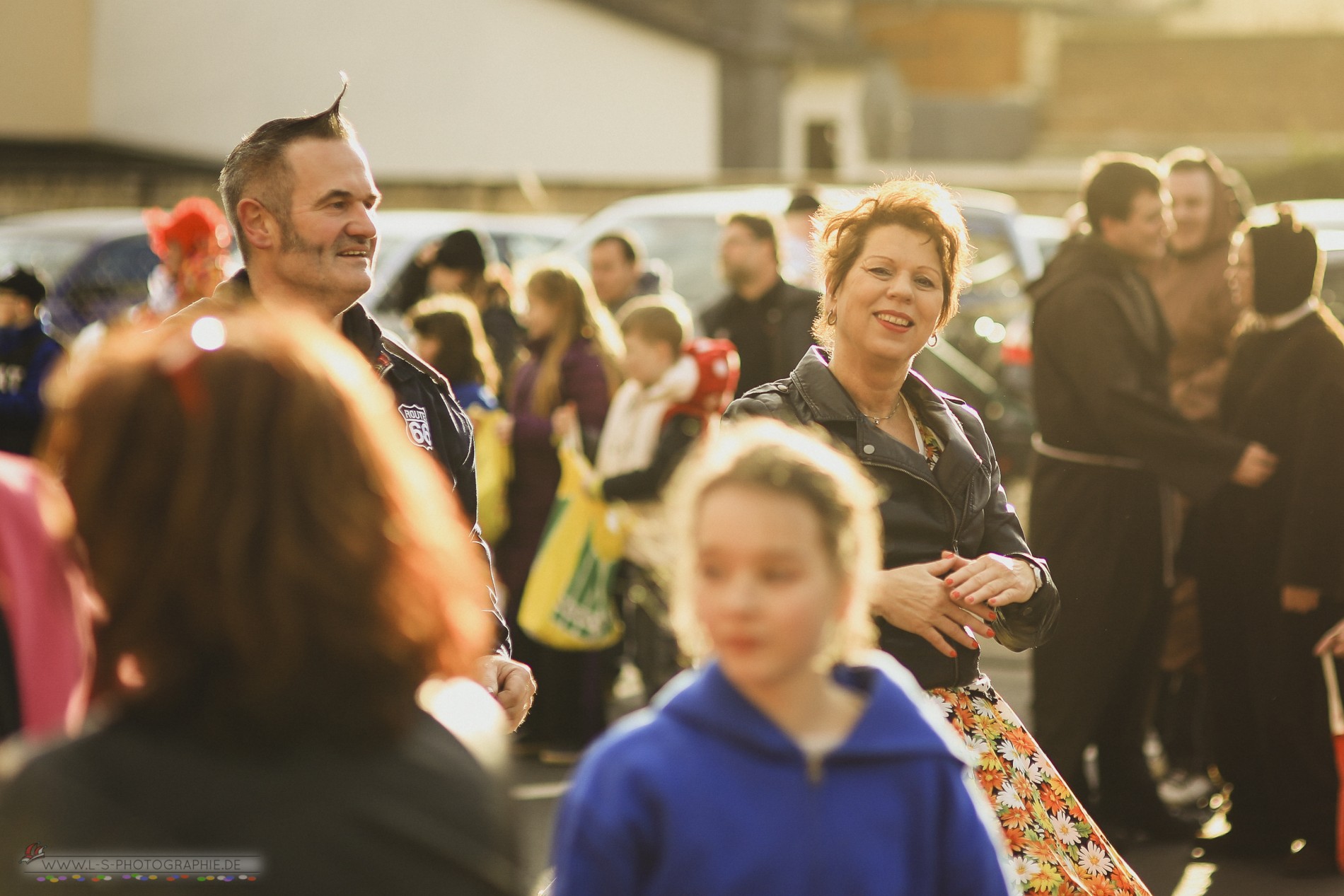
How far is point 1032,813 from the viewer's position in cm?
322

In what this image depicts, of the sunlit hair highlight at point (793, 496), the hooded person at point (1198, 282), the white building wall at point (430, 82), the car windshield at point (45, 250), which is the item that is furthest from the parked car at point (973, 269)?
the white building wall at point (430, 82)

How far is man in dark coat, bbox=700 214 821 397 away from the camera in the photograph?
7.34 m

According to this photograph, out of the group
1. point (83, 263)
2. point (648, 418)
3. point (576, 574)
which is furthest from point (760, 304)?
point (83, 263)

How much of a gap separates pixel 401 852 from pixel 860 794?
584 mm

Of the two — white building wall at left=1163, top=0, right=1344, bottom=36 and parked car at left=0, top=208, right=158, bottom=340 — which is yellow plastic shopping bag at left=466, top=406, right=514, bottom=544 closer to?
parked car at left=0, top=208, right=158, bottom=340

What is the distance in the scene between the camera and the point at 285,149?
3.58 meters

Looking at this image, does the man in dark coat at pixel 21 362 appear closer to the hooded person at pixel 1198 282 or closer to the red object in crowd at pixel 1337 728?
the hooded person at pixel 1198 282

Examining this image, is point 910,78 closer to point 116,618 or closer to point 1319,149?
point 1319,149

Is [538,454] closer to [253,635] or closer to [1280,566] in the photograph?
[1280,566]

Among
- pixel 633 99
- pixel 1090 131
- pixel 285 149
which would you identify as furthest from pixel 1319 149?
pixel 285 149

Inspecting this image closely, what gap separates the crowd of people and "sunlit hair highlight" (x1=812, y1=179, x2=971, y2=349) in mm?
12

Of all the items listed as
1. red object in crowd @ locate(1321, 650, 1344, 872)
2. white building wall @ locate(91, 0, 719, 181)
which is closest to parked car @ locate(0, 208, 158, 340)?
red object in crowd @ locate(1321, 650, 1344, 872)

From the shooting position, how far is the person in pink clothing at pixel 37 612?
1.91m

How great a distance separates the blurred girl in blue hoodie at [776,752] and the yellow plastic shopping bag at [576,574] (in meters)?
4.87
